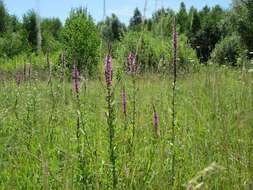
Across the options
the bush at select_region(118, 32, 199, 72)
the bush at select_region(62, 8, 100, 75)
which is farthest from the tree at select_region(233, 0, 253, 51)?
the bush at select_region(62, 8, 100, 75)

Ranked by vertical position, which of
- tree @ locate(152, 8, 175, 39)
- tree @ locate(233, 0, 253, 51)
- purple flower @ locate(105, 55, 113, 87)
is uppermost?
tree @ locate(233, 0, 253, 51)

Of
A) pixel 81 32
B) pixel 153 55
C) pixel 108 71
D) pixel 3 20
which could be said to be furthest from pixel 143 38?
pixel 3 20

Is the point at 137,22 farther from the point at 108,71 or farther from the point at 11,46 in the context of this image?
the point at 11,46

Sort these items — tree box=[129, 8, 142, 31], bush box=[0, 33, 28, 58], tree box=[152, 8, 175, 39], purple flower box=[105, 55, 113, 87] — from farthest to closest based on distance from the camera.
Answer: bush box=[0, 33, 28, 58], tree box=[129, 8, 142, 31], tree box=[152, 8, 175, 39], purple flower box=[105, 55, 113, 87]

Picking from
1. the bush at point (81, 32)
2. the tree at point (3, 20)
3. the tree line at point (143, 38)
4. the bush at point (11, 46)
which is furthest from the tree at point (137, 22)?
the tree at point (3, 20)

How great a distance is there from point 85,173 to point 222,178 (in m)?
0.70

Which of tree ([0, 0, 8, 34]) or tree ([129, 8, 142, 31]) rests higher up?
tree ([0, 0, 8, 34])

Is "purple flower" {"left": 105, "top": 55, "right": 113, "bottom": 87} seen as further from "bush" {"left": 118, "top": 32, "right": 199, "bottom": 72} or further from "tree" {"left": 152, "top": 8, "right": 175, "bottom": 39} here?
"tree" {"left": 152, "top": 8, "right": 175, "bottom": 39}

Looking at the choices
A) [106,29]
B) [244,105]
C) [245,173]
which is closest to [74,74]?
[106,29]

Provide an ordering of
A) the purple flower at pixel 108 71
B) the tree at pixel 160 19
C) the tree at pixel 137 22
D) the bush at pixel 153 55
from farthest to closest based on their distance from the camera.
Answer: the bush at pixel 153 55, the tree at pixel 137 22, the tree at pixel 160 19, the purple flower at pixel 108 71

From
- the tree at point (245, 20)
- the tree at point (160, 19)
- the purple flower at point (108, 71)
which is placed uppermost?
the tree at point (245, 20)

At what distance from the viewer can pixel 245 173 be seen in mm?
1953

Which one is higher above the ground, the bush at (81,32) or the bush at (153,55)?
the bush at (81,32)

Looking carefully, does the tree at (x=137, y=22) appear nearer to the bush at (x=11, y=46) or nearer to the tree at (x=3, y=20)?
the bush at (x=11, y=46)
